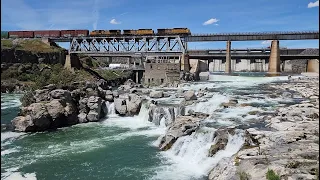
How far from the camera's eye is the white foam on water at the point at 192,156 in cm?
1722

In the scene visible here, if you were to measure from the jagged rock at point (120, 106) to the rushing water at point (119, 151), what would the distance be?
4.33 meters

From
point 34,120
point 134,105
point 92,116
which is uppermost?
point 134,105

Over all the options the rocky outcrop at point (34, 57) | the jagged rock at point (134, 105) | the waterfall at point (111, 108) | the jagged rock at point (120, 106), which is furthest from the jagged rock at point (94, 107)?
the rocky outcrop at point (34, 57)

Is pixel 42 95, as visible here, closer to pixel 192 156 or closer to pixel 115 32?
pixel 192 156

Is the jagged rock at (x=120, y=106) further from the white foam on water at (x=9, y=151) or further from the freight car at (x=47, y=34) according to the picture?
the freight car at (x=47, y=34)

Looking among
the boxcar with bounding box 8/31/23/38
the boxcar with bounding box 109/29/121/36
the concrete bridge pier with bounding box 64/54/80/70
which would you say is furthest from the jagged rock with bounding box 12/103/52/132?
the boxcar with bounding box 8/31/23/38

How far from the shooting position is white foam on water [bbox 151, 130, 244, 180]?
56.5ft

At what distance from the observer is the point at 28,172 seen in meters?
18.0

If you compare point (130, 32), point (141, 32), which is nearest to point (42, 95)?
point (141, 32)

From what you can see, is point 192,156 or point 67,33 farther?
point 67,33

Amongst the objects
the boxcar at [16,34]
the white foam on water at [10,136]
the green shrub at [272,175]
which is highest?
the boxcar at [16,34]

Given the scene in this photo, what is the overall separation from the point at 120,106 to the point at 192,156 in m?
16.3

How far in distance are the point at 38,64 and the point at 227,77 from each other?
124ft

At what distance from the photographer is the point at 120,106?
3459 cm
